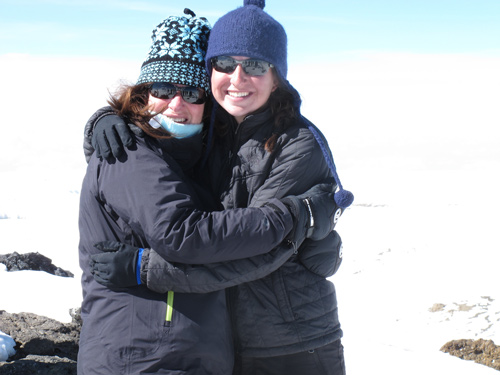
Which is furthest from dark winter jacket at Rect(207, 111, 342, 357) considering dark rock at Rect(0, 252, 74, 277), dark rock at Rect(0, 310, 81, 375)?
dark rock at Rect(0, 252, 74, 277)

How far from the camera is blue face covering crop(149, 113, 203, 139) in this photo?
247 centimetres

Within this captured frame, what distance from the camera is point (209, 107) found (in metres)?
2.81

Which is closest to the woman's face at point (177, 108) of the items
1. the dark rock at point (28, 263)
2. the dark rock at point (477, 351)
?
the dark rock at point (477, 351)

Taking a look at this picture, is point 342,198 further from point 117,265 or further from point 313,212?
point 117,265

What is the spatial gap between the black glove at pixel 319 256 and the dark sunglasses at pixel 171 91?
857mm

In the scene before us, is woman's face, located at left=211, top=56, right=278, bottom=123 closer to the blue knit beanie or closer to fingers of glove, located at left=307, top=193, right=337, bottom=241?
the blue knit beanie

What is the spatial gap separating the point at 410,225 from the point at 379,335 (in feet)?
26.8

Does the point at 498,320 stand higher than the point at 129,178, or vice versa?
the point at 129,178

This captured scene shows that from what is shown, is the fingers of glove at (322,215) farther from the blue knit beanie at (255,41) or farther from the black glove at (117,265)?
the black glove at (117,265)

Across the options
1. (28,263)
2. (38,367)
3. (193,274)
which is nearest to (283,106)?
(193,274)

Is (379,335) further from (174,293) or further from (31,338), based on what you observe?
(174,293)

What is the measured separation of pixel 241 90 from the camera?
2.59 metres

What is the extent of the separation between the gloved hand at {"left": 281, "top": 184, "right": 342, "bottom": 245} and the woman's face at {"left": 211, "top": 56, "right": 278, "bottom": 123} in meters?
0.48

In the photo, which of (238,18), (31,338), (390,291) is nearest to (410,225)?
(390,291)
